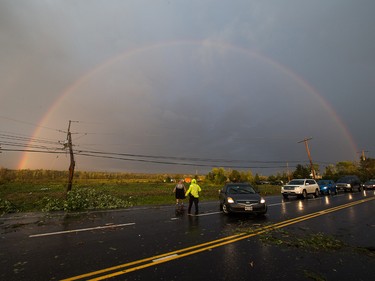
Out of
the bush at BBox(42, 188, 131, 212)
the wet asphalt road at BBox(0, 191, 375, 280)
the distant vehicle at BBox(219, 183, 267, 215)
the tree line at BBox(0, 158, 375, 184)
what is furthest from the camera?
the tree line at BBox(0, 158, 375, 184)

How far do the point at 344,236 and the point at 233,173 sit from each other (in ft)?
287

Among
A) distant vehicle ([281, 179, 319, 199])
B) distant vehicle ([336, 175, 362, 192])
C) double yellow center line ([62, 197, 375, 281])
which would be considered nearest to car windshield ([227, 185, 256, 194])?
double yellow center line ([62, 197, 375, 281])

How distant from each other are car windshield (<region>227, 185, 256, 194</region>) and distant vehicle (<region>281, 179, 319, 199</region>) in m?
13.7

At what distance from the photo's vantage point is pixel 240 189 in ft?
46.5

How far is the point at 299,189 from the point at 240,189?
14.7m

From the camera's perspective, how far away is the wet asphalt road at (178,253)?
523 centimetres

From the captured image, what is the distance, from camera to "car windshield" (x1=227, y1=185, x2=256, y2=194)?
1393cm

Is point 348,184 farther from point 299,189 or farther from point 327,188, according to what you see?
point 299,189

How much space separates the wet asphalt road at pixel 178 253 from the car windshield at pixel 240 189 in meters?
3.28

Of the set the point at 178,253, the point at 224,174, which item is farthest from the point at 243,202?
the point at 224,174

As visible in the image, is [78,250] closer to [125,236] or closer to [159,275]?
[125,236]

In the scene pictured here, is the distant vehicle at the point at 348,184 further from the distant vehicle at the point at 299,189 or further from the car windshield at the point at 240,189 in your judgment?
the car windshield at the point at 240,189

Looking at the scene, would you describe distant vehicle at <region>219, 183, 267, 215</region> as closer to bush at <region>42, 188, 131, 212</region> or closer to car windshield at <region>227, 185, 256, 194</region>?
car windshield at <region>227, 185, 256, 194</region>

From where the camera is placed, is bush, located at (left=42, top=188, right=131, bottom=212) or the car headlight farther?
bush, located at (left=42, top=188, right=131, bottom=212)
